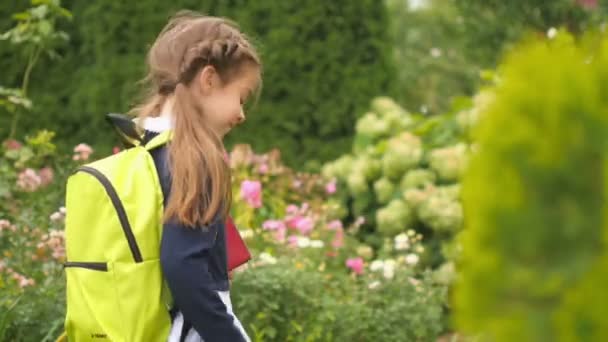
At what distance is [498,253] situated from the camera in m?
0.95

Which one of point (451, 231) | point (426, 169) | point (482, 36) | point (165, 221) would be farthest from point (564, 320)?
point (482, 36)

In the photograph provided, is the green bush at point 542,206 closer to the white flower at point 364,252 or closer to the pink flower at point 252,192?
the pink flower at point 252,192

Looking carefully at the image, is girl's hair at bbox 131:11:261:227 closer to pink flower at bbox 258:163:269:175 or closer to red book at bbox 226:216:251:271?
red book at bbox 226:216:251:271

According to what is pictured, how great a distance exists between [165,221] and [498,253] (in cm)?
128

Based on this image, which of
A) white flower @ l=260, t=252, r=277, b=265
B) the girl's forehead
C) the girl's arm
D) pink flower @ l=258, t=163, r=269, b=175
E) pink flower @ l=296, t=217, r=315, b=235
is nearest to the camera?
the girl's arm

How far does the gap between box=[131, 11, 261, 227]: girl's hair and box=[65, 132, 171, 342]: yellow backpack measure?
0.25 ft

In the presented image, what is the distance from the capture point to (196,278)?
213 centimetres

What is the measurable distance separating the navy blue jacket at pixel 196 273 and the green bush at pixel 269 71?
463cm

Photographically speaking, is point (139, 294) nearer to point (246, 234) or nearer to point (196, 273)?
point (196, 273)

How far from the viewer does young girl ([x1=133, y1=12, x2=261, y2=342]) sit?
2137 millimetres

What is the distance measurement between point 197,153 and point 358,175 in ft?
13.0

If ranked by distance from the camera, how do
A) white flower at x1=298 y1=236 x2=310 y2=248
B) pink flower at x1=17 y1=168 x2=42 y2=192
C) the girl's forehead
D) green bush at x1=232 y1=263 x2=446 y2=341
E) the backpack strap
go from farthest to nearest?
white flower at x1=298 y1=236 x2=310 y2=248
pink flower at x1=17 y1=168 x2=42 y2=192
green bush at x1=232 y1=263 x2=446 y2=341
the girl's forehead
the backpack strap

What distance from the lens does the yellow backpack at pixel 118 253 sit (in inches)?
85.7

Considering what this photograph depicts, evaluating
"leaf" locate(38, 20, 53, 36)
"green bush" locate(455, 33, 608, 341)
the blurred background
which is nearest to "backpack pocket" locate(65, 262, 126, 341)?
the blurred background
